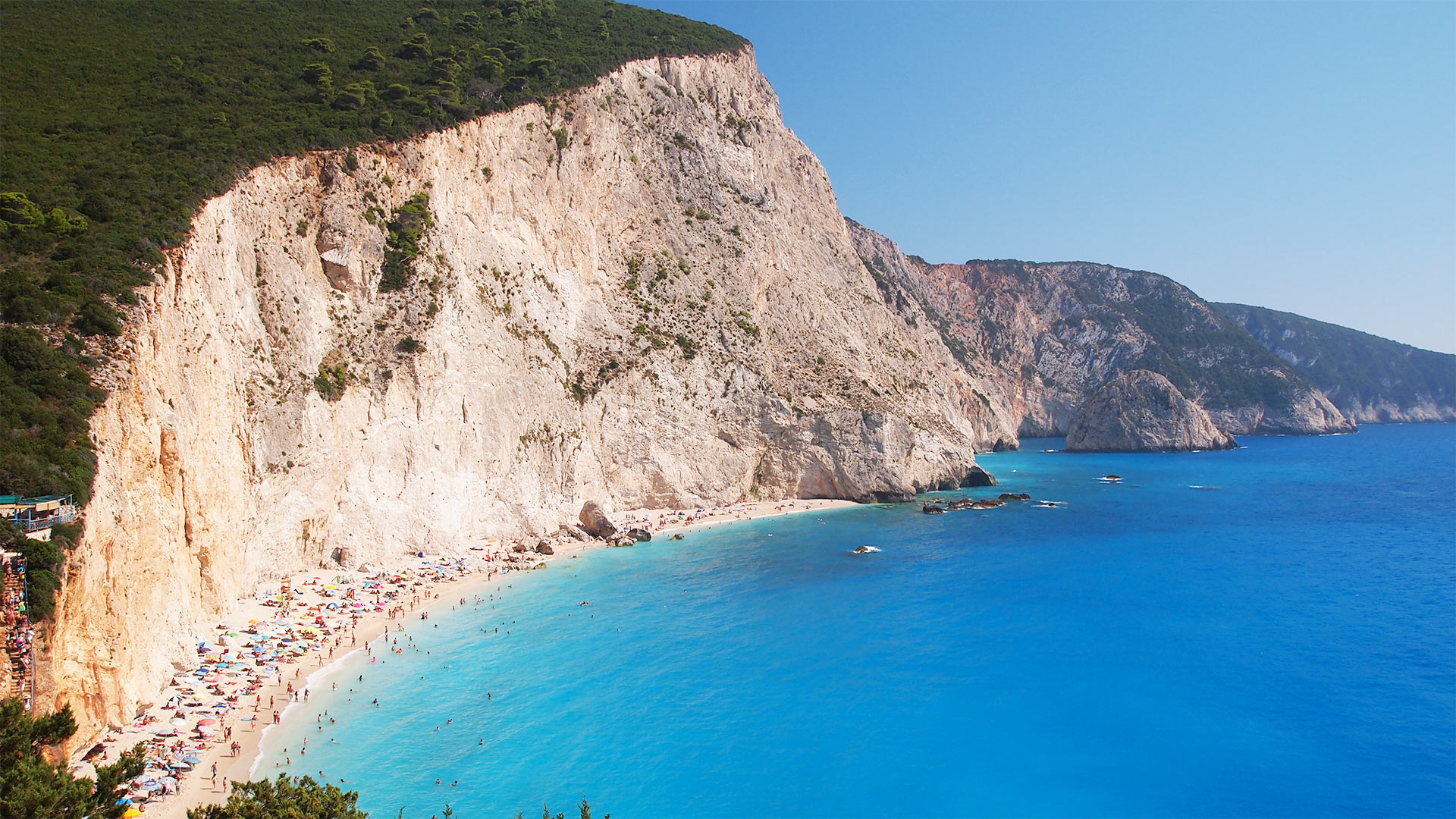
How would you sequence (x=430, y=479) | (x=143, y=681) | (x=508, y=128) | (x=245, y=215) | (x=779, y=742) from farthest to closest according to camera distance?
(x=508, y=128), (x=430, y=479), (x=245, y=215), (x=779, y=742), (x=143, y=681)

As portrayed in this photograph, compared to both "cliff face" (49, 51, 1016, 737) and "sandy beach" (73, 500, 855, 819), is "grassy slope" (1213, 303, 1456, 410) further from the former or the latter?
"sandy beach" (73, 500, 855, 819)

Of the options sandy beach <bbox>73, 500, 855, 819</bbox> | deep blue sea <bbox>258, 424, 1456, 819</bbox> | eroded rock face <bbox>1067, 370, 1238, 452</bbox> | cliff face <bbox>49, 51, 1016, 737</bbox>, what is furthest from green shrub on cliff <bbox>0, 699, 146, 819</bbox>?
eroded rock face <bbox>1067, 370, 1238, 452</bbox>

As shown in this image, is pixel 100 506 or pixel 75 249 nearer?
pixel 100 506

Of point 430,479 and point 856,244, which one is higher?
point 856,244


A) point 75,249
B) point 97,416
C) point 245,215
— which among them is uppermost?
point 245,215

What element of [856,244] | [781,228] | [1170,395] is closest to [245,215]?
[781,228]

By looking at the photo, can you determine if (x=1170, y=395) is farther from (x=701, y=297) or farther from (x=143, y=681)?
(x=143, y=681)

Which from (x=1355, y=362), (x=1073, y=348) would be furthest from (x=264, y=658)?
(x=1355, y=362)
